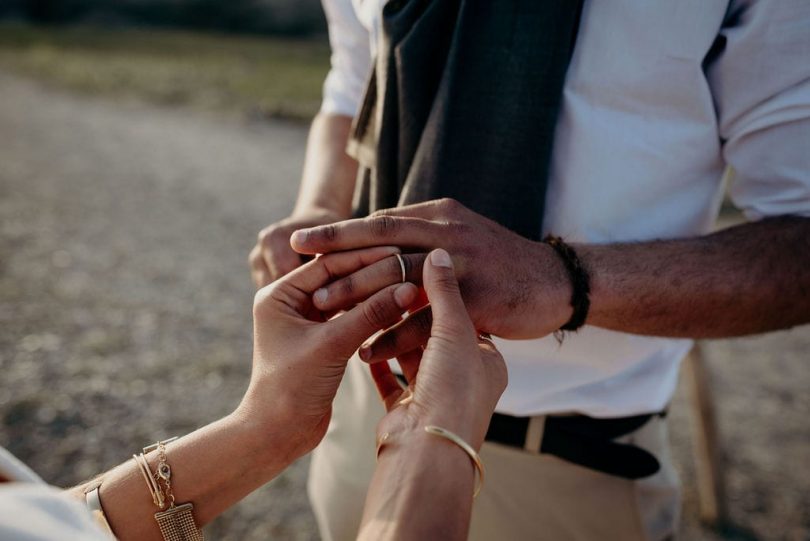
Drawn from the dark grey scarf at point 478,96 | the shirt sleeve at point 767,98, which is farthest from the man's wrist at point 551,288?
the shirt sleeve at point 767,98

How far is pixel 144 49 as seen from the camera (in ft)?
69.3

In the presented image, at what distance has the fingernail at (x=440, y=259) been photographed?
1.30 metres

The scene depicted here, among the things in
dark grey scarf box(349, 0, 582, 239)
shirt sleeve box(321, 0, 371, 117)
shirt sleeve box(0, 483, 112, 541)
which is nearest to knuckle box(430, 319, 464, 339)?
dark grey scarf box(349, 0, 582, 239)

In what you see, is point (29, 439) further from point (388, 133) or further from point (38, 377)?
point (388, 133)

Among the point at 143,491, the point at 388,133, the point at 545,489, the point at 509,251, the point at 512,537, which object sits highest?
the point at 388,133

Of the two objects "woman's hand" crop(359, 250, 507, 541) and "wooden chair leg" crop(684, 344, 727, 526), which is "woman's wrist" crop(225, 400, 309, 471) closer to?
"woman's hand" crop(359, 250, 507, 541)

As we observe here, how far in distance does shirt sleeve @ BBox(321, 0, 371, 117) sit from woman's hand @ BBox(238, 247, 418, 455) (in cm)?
82

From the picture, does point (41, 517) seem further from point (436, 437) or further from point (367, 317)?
point (367, 317)

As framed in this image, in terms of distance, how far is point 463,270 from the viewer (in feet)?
4.49

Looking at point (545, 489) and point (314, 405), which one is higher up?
point (314, 405)

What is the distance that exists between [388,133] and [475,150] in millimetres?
262

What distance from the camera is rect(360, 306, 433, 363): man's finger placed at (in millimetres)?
1414

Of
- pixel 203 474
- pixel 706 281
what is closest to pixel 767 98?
pixel 706 281

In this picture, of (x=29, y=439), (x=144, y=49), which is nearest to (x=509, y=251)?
(x=29, y=439)
